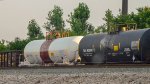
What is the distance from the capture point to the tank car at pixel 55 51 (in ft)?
96.9

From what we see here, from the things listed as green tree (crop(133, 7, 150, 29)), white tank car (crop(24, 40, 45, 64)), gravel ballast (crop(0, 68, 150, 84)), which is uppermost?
green tree (crop(133, 7, 150, 29))

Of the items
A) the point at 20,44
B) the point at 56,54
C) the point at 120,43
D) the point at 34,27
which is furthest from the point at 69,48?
the point at 34,27

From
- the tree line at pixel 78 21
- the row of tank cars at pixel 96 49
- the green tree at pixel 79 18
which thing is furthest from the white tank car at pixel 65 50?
the green tree at pixel 79 18

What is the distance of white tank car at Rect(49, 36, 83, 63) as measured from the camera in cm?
2948

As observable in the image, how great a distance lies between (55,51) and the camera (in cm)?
3031

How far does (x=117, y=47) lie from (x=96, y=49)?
190cm

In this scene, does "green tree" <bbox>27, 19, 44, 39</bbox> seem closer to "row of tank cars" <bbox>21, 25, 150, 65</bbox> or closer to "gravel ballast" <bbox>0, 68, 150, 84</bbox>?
"row of tank cars" <bbox>21, 25, 150, 65</bbox>

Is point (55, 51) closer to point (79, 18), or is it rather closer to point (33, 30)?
point (79, 18)

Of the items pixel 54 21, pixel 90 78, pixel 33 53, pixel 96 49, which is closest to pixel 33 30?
pixel 54 21

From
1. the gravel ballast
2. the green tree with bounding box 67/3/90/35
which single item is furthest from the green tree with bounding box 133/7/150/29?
the gravel ballast

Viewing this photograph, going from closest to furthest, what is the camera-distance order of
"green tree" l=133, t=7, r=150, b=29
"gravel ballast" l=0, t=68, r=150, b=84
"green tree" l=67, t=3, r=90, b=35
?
"gravel ballast" l=0, t=68, r=150, b=84, "green tree" l=133, t=7, r=150, b=29, "green tree" l=67, t=3, r=90, b=35

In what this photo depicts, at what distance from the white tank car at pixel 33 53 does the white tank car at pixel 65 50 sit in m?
2.63

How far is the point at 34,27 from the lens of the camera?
8488 centimetres

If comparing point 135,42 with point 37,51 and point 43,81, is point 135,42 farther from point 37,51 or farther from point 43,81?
point 37,51
